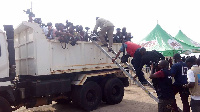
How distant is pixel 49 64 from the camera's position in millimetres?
6238

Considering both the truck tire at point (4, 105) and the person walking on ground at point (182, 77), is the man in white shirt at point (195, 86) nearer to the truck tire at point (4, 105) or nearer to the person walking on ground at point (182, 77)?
the person walking on ground at point (182, 77)

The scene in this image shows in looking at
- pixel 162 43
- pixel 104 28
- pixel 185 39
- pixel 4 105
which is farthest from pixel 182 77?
pixel 185 39

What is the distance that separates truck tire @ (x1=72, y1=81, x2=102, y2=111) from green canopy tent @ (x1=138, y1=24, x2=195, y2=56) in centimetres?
755

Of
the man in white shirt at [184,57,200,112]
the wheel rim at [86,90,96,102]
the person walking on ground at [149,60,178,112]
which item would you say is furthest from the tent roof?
the man in white shirt at [184,57,200,112]

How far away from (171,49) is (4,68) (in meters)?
11.1

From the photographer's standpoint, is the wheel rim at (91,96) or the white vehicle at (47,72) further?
the wheel rim at (91,96)

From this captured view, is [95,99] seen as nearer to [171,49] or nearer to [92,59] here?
[92,59]

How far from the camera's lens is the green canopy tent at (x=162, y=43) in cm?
1353

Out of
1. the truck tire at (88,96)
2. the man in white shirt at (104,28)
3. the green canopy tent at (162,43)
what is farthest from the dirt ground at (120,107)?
the green canopy tent at (162,43)

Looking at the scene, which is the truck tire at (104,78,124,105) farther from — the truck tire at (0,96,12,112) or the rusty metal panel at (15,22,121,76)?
the truck tire at (0,96,12,112)

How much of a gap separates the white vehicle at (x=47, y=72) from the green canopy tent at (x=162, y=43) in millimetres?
6686

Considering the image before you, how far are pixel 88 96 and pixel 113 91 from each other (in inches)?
53.8

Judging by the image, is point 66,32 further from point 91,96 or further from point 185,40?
point 185,40

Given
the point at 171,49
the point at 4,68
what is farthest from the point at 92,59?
the point at 171,49
